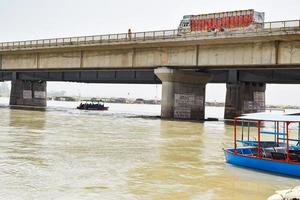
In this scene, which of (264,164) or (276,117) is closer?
(264,164)

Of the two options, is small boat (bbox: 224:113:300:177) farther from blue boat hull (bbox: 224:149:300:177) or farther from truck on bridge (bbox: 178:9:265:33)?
truck on bridge (bbox: 178:9:265:33)

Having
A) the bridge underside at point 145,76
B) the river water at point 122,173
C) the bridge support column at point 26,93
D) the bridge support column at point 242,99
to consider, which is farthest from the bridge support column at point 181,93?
the bridge support column at point 26,93

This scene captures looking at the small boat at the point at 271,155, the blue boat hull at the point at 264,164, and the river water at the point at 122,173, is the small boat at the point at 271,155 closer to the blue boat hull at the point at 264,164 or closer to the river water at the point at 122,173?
the blue boat hull at the point at 264,164

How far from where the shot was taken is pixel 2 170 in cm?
1513

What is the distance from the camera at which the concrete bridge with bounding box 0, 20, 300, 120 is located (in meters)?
41.1

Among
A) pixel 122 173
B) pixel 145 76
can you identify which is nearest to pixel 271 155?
pixel 122 173

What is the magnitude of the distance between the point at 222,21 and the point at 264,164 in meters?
32.3

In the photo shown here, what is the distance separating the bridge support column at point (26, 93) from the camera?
83875mm

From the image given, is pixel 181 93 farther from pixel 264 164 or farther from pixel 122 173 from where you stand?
pixel 122 173

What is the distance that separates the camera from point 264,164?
55.6 feet

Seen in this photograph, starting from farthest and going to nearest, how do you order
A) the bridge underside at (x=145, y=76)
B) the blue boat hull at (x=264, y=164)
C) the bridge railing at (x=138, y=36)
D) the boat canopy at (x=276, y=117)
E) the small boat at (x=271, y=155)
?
the bridge underside at (x=145, y=76)
the bridge railing at (x=138, y=36)
the boat canopy at (x=276, y=117)
the small boat at (x=271, y=155)
the blue boat hull at (x=264, y=164)

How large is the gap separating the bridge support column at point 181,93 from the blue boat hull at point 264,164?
103 ft

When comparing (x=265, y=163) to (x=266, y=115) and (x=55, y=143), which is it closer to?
(x=266, y=115)

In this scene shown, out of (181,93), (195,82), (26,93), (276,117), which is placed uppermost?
(195,82)
